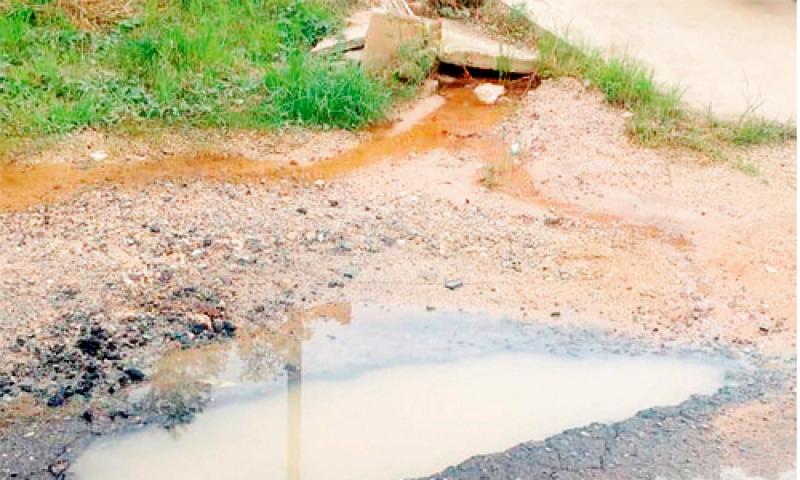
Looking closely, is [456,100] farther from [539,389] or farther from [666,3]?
[539,389]

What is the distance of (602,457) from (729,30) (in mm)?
4328

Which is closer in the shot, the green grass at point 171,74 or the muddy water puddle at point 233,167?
the muddy water puddle at point 233,167

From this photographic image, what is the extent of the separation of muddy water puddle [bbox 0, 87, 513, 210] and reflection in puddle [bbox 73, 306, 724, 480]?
1.40 metres

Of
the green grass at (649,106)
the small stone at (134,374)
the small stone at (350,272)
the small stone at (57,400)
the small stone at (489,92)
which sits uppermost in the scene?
the green grass at (649,106)

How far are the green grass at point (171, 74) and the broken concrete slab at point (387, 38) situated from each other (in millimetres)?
201

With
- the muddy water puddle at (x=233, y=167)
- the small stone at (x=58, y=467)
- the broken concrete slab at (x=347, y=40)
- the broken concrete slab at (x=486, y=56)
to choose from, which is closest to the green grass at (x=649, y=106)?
the broken concrete slab at (x=486, y=56)

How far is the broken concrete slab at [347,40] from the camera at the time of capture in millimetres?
6448

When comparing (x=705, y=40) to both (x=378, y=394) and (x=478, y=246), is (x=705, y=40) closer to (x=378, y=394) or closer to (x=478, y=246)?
(x=478, y=246)

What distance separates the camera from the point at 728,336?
3910 millimetres

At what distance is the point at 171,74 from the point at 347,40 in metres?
1.16

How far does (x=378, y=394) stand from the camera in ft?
11.9

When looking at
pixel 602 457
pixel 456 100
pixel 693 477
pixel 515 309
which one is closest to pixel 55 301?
pixel 515 309

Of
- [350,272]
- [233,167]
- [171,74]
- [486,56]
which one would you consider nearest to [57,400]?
[350,272]

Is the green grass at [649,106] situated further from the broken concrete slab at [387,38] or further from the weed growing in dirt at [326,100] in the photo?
the weed growing in dirt at [326,100]
